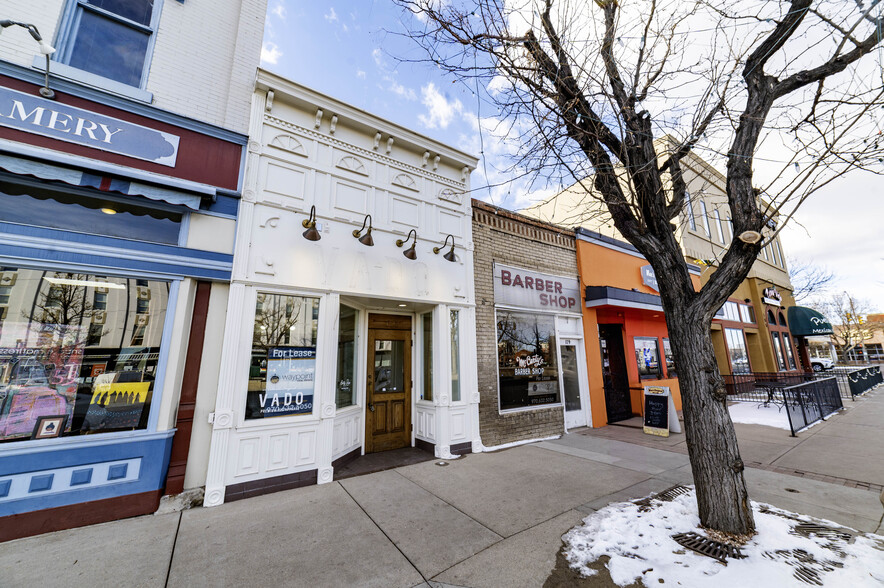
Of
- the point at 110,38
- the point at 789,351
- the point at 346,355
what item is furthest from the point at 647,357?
the point at 789,351

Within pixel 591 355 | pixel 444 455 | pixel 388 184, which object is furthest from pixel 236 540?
pixel 591 355

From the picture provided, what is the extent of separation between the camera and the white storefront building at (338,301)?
502 cm

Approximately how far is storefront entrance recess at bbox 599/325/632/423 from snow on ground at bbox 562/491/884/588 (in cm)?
602

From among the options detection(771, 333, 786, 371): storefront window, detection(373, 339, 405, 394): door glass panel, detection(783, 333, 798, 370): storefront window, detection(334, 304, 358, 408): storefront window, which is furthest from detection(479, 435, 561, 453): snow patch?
detection(783, 333, 798, 370): storefront window

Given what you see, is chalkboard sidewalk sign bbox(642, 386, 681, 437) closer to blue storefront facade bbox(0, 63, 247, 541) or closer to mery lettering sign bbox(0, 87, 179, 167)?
blue storefront facade bbox(0, 63, 247, 541)

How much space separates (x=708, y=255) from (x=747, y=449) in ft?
41.0

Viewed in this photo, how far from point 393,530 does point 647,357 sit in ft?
33.9

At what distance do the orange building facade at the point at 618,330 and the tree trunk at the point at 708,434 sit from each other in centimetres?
559

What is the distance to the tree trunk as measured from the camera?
345 centimetres

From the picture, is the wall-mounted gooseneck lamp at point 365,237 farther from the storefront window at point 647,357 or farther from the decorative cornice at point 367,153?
the storefront window at point 647,357

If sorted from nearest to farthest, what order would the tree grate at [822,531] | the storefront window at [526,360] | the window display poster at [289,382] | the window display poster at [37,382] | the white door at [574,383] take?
the tree grate at [822,531], the window display poster at [37,382], the window display poster at [289,382], the storefront window at [526,360], the white door at [574,383]

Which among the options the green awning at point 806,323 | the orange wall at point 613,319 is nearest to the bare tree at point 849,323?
the green awning at point 806,323

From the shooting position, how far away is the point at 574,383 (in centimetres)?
920

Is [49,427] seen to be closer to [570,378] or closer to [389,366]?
[389,366]
